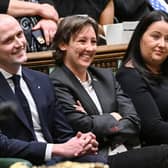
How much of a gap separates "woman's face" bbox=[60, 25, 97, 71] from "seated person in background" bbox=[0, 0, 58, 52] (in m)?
0.35

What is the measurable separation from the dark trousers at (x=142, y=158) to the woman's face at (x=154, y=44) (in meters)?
0.61

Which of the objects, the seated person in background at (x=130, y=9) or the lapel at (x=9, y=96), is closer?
the lapel at (x=9, y=96)

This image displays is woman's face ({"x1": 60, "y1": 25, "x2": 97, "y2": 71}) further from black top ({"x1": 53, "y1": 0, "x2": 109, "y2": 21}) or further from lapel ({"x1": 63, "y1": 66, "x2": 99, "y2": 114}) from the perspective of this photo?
black top ({"x1": 53, "y1": 0, "x2": 109, "y2": 21})

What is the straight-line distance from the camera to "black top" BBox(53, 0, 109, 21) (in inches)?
135

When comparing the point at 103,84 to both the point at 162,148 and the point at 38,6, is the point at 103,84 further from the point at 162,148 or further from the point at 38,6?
the point at 38,6

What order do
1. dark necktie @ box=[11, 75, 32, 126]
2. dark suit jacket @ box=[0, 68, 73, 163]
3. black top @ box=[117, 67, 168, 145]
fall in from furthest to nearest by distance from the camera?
1. black top @ box=[117, 67, 168, 145]
2. dark necktie @ box=[11, 75, 32, 126]
3. dark suit jacket @ box=[0, 68, 73, 163]

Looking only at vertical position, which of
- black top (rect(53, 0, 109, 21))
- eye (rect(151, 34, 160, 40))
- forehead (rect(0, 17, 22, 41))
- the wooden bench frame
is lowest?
the wooden bench frame

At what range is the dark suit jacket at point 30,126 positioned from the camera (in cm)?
225

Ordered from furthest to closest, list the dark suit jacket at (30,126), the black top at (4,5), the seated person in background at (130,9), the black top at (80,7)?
the seated person in background at (130,9)
the black top at (80,7)
the black top at (4,5)
the dark suit jacket at (30,126)

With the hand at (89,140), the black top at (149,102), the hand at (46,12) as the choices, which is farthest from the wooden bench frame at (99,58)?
the hand at (89,140)

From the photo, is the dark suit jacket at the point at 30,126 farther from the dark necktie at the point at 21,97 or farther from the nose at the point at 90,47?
the nose at the point at 90,47

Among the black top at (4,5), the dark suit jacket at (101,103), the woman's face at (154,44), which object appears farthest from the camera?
the black top at (4,5)

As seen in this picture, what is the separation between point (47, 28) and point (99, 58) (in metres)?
0.31

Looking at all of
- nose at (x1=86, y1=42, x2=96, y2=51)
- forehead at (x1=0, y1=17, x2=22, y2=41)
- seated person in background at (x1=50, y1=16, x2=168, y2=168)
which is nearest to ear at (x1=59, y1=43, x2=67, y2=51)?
seated person in background at (x1=50, y1=16, x2=168, y2=168)
